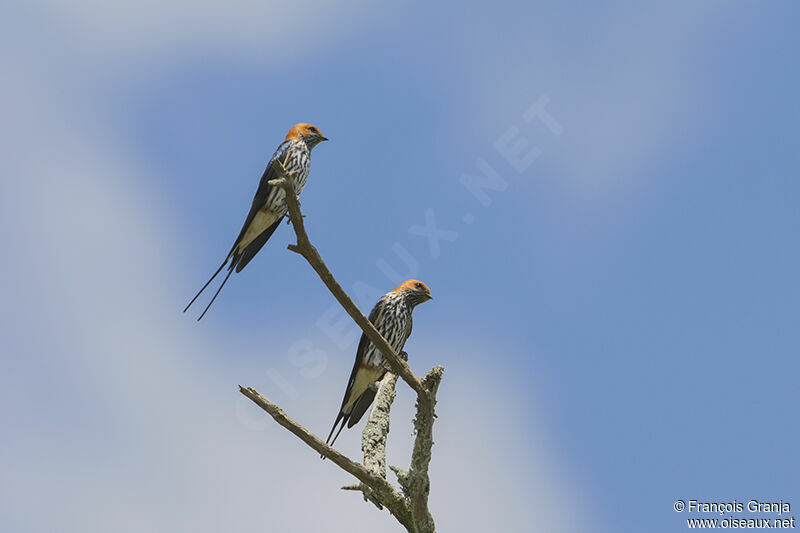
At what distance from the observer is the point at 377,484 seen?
6.01 meters

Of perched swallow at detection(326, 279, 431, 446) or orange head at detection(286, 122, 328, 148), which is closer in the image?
perched swallow at detection(326, 279, 431, 446)

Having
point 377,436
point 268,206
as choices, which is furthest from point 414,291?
point 377,436

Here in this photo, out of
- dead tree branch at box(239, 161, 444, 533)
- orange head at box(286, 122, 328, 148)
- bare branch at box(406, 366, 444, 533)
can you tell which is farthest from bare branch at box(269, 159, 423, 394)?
orange head at box(286, 122, 328, 148)

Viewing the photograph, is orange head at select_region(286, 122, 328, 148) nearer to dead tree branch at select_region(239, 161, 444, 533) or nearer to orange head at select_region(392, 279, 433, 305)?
orange head at select_region(392, 279, 433, 305)

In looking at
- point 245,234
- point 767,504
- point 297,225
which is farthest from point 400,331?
point 767,504

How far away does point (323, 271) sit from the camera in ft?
20.0

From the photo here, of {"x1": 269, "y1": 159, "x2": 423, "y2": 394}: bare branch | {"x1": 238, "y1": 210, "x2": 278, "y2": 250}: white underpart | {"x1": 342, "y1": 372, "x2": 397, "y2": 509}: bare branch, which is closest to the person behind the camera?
{"x1": 269, "y1": 159, "x2": 423, "y2": 394}: bare branch

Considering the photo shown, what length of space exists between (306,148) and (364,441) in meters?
4.48

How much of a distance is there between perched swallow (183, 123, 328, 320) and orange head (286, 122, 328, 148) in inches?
0.5

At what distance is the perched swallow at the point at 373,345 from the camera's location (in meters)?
8.80

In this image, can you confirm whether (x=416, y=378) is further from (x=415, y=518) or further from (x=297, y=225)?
(x=297, y=225)

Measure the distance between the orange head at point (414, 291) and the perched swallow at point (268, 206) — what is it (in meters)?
1.77

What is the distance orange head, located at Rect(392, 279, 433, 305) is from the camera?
30.2ft

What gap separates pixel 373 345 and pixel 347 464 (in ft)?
9.05
